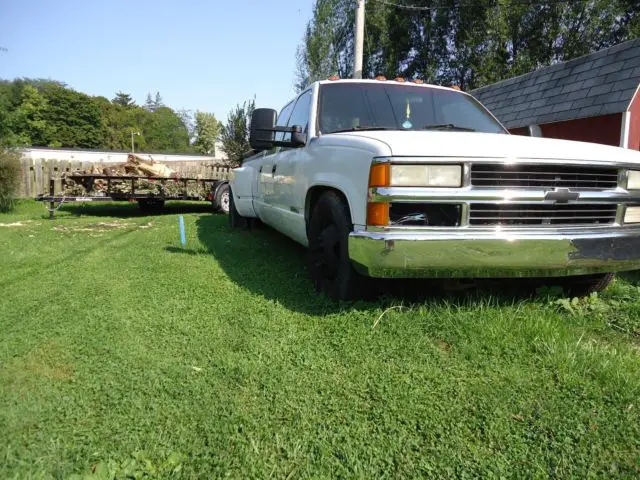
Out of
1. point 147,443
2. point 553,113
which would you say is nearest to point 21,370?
point 147,443

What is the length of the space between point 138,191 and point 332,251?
8.01 m

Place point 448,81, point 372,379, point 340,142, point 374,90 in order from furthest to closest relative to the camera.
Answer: point 448,81 → point 374,90 → point 340,142 → point 372,379

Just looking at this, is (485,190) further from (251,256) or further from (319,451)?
(251,256)

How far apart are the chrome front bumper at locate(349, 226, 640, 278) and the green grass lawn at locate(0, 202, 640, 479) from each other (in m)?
0.37

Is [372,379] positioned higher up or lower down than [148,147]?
lower down

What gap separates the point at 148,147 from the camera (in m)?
92.9

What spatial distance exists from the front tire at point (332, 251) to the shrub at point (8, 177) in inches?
426

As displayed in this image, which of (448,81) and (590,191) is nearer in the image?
(590,191)

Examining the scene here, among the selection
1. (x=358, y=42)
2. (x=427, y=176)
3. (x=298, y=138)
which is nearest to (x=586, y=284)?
(x=427, y=176)

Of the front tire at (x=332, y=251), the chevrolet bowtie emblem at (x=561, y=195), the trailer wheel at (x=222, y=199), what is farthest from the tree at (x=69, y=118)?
the chevrolet bowtie emblem at (x=561, y=195)

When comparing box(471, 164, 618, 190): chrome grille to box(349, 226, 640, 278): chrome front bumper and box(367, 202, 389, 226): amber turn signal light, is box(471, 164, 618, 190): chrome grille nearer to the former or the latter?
box(349, 226, 640, 278): chrome front bumper

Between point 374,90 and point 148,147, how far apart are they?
98620mm

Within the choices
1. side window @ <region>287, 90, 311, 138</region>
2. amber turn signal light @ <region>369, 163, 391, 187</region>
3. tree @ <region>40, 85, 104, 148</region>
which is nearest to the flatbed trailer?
side window @ <region>287, 90, 311, 138</region>

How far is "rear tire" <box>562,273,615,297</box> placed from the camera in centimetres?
319
